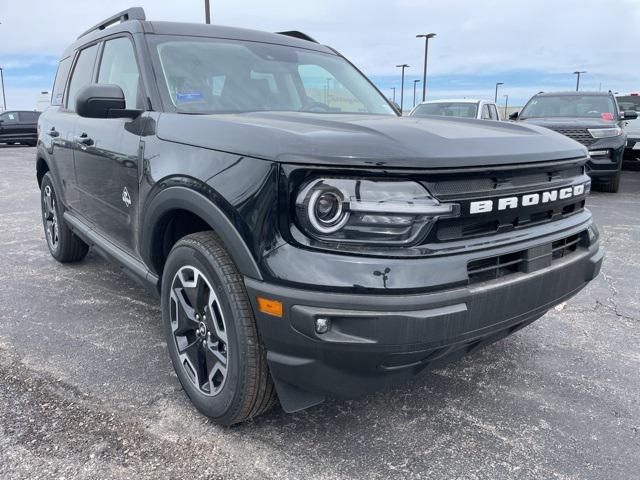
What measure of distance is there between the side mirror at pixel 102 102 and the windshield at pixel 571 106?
9161 millimetres

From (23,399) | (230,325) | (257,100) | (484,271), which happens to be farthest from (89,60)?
(484,271)

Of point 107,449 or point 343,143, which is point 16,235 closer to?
point 107,449

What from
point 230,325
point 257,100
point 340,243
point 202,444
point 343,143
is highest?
point 257,100

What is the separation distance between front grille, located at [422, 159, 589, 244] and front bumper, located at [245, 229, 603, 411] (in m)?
0.19

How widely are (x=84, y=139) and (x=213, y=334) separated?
201 cm

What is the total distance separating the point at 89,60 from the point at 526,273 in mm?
3498

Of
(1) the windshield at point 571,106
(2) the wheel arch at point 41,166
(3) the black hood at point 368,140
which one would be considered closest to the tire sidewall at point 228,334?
(3) the black hood at point 368,140

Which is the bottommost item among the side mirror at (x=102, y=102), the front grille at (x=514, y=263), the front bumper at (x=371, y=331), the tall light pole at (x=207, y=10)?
the front bumper at (x=371, y=331)

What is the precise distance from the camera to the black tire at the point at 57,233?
15.5 feet

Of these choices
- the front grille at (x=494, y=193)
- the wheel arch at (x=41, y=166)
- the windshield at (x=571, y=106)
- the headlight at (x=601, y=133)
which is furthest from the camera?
the windshield at (x=571, y=106)

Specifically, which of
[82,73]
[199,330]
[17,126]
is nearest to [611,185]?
[82,73]

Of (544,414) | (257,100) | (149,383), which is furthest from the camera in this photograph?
(257,100)

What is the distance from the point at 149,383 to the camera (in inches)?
110

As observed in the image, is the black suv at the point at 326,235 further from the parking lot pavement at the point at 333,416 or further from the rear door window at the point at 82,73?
the rear door window at the point at 82,73
